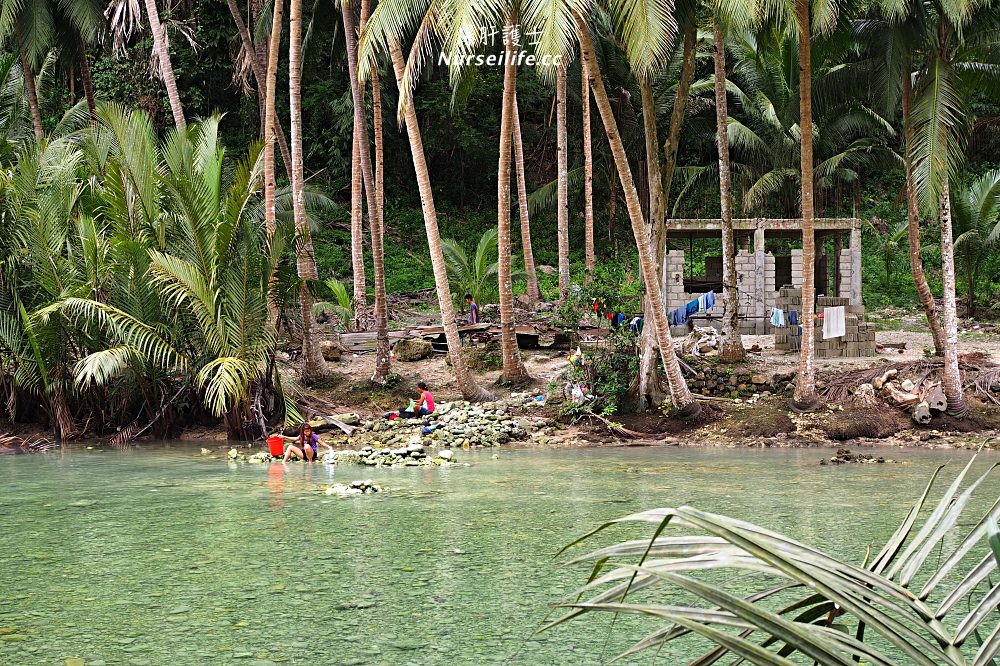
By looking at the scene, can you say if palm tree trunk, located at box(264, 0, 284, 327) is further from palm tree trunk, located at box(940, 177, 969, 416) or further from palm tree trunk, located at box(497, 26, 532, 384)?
palm tree trunk, located at box(940, 177, 969, 416)

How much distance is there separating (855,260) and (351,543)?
14510 mm

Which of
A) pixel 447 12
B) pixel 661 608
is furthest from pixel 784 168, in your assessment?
pixel 661 608

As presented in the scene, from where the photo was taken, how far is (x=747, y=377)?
1578cm

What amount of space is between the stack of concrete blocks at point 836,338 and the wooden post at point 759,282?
3.31ft

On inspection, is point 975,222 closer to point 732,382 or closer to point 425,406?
point 732,382

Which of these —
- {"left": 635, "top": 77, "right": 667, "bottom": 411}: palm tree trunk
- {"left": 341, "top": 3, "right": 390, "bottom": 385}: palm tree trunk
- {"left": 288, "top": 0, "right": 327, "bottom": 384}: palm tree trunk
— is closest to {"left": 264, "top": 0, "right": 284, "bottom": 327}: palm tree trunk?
{"left": 288, "top": 0, "right": 327, "bottom": 384}: palm tree trunk

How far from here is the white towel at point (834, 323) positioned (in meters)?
17.3

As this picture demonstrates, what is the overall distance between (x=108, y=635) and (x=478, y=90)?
92.3 ft

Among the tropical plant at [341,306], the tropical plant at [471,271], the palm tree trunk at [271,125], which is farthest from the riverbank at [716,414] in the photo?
the tropical plant at [471,271]

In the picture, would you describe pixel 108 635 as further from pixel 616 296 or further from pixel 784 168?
pixel 784 168

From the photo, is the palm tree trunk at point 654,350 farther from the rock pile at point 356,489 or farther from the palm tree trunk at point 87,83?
the palm tree trunk at point 87,83

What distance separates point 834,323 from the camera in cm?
1739

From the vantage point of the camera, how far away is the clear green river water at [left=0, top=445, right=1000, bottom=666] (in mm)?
5457

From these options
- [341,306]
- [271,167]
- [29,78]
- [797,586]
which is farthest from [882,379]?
[29,78]
